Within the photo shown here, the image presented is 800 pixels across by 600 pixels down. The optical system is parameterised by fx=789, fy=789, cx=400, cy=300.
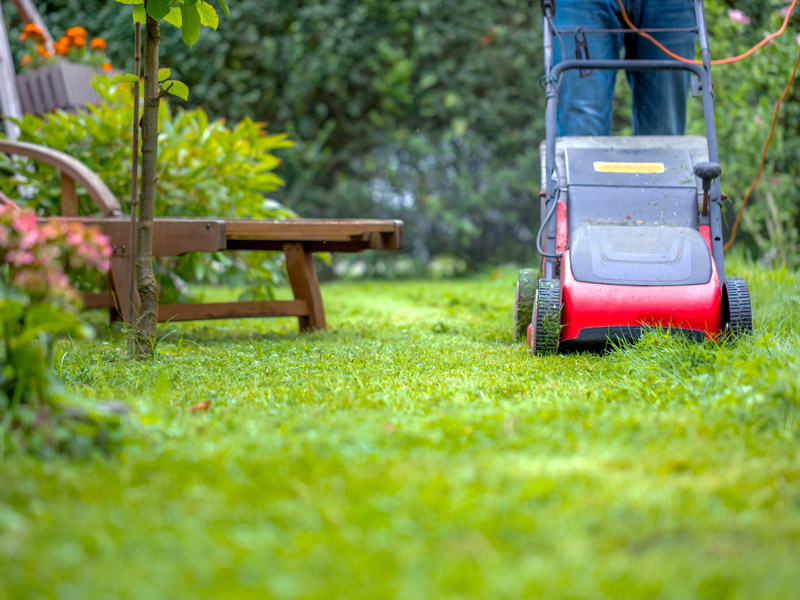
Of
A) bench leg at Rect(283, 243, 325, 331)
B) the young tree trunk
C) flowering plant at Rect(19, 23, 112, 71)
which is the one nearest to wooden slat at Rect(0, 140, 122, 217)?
the young tree trunk

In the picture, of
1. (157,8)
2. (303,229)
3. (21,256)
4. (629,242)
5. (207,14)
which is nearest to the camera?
(21,256)

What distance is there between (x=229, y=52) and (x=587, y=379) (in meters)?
5.41

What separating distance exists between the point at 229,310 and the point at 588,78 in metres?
1.75

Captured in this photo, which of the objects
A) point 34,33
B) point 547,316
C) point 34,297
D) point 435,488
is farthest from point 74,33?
point 435,488

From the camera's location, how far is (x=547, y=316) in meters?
2.46

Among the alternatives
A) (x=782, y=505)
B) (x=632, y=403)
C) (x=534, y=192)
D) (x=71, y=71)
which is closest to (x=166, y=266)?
(x=71, y=71)

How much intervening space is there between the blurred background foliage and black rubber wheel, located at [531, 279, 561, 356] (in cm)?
413

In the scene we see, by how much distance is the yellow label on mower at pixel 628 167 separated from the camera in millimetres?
2844

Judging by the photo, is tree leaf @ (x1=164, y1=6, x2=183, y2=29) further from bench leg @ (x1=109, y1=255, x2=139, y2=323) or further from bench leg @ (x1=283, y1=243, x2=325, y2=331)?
bench leg @ (x1=283, y1=243, x2=325, y2=331)

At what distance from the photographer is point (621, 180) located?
2.83 m

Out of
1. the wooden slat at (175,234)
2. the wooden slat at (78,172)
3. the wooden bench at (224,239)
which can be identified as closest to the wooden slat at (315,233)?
the wooden bench at (224,239)

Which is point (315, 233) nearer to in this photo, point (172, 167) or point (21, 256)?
point (172, 167)

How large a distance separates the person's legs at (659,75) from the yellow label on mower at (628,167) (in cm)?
67

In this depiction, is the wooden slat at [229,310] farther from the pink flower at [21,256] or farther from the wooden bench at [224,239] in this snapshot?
the pink flower at [21,256]
